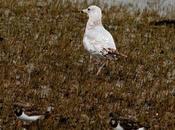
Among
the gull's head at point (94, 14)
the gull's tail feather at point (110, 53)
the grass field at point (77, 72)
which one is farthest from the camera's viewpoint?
the gull's head at point (94, 14)

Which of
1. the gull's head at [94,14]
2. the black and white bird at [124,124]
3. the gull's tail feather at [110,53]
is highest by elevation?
the gull's head at [94,14]

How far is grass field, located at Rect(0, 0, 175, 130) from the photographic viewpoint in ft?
46.8

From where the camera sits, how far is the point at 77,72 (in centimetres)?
1725

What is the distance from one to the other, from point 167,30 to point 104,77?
792 centimetres

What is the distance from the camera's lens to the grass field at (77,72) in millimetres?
14250

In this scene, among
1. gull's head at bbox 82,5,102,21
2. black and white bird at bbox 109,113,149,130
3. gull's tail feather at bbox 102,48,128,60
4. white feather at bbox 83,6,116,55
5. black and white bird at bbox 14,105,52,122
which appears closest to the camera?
black and white bird at bbox 109,113,149,130

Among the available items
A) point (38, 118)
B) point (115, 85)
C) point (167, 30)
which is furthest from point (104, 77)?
point (167, 30)

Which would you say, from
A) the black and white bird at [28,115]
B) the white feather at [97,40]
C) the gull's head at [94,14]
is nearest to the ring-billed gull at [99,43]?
the white feather at [97,40]

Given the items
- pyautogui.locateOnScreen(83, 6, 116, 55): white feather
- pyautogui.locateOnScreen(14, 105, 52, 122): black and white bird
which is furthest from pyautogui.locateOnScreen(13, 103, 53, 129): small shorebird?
pyautogui.locateOnScreen(83, 6, 116, 55): white feather

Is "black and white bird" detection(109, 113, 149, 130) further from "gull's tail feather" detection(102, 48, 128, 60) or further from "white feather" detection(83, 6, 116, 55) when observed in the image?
"white feather" detection(83, 6, 116, 55)

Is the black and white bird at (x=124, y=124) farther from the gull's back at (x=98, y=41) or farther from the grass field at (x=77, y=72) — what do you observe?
the gull's back at (x=98, y=41)

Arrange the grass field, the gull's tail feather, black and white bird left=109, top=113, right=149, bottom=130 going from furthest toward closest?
the gull's tail feather → the grass field → black and white bird left=109, top=113, right=149, bottom=130

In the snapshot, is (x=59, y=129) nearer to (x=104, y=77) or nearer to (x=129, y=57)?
(x=104, y=77)

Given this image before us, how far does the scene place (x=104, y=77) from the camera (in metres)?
17.4
